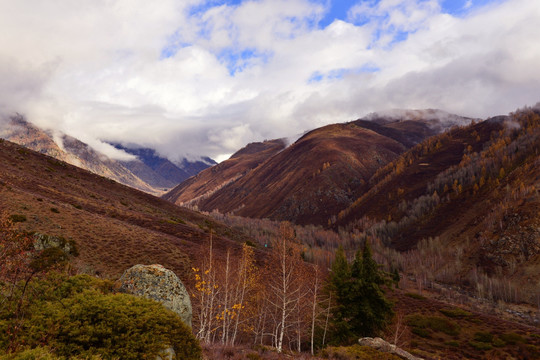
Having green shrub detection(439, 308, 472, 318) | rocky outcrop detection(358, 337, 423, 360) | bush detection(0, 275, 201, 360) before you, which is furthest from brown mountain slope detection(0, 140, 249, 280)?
green shrub detection(439, 308, 472, 318)

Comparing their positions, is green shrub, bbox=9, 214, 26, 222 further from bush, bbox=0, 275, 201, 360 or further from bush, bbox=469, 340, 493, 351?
bush, bbox=469, 340, 493, 351

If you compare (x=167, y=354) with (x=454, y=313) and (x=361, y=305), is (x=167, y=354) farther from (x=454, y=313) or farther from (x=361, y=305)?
(x=454, y=313)

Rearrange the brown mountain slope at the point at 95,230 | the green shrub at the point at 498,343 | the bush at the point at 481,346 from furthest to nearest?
the green shrub at the point at 498,343, the bush at the point at 481,346, the brown mountain slope at the point at 95,230

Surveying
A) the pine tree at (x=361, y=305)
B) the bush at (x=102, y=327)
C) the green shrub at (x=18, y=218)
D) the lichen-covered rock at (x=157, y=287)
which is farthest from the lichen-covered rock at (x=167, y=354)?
the green shrub at (x=18, y=218)

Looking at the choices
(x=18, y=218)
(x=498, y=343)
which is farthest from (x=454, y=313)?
(x=18, y=218)

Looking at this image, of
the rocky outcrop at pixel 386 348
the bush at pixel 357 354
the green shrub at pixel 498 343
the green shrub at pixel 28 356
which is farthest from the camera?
the green shrub at pixel 498 343

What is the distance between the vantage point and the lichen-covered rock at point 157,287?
54.5 feet

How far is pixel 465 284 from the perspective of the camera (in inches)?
6422

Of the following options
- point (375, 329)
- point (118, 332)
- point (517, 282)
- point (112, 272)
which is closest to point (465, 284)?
point (517, 282)

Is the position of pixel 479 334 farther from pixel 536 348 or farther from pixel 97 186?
pixel 97 186

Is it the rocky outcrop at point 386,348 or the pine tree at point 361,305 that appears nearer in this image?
the rocky outcrop at point 386,348

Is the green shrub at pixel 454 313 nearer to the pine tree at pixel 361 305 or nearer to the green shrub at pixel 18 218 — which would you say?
the pine tree at pixel 361 305

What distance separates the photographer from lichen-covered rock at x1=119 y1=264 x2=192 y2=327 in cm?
1662

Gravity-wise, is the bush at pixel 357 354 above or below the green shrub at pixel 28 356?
below
